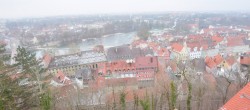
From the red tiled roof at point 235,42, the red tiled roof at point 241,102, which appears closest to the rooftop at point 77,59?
the red tiled roof at point 235,42

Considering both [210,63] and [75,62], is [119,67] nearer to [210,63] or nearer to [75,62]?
[75,62]

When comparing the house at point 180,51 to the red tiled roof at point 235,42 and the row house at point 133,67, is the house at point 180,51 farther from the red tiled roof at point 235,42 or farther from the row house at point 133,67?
the red tiled roof at point 235,42

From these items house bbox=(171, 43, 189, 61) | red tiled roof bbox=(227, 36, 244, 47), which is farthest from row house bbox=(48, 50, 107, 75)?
red tiled roof bbox=(227, 36, 244, 47)

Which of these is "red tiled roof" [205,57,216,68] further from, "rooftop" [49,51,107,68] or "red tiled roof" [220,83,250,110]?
"red tiled roof" [220,83,250,110]

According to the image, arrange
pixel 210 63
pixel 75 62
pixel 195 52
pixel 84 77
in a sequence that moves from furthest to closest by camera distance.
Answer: pixel 195 52
pixel 75 62
pixel 210 63
pixel 84 77

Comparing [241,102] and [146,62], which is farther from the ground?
[241,102]

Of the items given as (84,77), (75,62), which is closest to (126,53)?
(75,62)

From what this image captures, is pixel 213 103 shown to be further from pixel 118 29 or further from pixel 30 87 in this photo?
pixel 118 29

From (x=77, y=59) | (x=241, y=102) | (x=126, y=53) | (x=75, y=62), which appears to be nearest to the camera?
(x=241, y=102)

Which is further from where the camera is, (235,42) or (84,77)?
(235,42)

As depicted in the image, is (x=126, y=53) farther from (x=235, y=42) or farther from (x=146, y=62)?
(x=235, y=42)

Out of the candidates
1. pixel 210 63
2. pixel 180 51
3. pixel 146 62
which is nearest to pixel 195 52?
pixel 180 51

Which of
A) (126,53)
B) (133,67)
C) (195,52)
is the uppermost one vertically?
(133,67)
